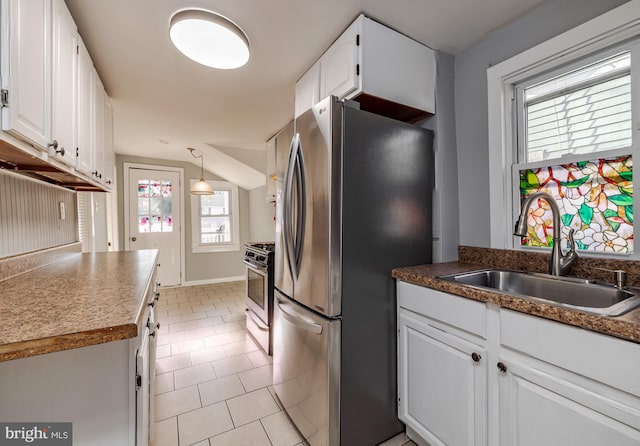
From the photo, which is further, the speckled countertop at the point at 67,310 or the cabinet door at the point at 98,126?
the cabinet door at the point at 98,126

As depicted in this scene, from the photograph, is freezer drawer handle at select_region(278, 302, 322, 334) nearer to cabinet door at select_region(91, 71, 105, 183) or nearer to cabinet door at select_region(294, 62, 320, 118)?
cabinet door at select_region(294, 62, 320, 118)

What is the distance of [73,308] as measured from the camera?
2.70ft

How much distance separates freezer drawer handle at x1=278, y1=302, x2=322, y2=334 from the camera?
138 centimetres

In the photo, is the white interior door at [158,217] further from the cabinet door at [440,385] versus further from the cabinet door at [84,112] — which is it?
the cabinet door at [440,385]

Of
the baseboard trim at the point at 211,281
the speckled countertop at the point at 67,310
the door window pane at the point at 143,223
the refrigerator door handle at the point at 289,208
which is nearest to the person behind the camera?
the speckled countertop at the point at 67,310

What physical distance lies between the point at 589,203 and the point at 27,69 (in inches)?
97.5

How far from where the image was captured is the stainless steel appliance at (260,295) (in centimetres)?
248

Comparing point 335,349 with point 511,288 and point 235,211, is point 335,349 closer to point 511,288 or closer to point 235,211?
point 511,288

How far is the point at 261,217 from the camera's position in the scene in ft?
16.9

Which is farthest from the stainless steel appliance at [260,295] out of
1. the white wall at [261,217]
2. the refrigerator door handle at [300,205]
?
the white wall at [261,217]

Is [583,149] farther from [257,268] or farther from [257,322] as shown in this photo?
[257,322]

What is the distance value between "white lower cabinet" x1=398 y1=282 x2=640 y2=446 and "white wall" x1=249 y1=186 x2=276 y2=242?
11.6ft

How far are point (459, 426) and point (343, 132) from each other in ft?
4.67

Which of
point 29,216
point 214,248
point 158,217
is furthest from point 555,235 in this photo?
point 158,217
